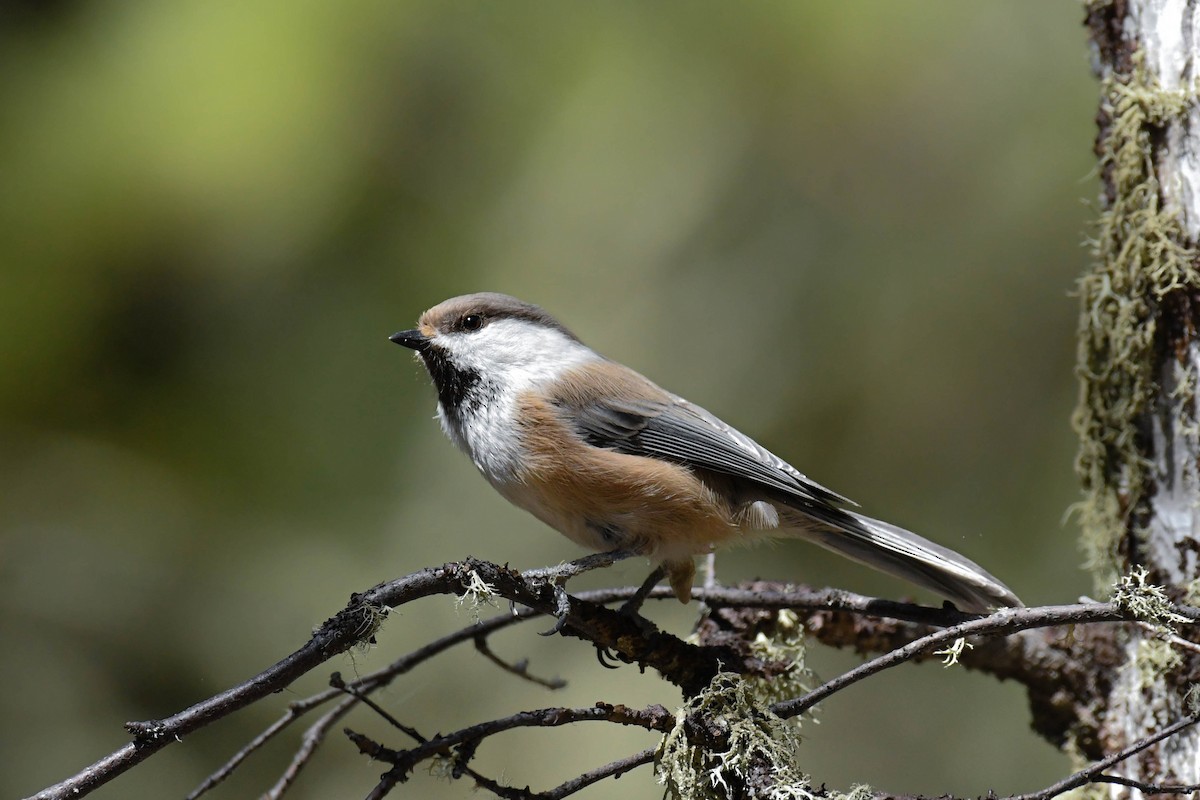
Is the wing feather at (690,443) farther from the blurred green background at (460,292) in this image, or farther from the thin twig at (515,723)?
the blurred green background at (460,292)

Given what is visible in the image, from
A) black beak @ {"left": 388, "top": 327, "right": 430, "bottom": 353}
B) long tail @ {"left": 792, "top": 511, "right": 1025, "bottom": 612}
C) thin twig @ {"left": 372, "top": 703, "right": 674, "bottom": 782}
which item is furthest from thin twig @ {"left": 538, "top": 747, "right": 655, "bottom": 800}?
black beak @ {"left": 388, "top": 327, "right": 430, "bottom": 353}

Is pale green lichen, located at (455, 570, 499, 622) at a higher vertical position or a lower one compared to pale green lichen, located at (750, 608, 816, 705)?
lower

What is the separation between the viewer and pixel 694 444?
240 centimetres

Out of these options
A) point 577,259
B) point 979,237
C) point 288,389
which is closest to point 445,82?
point 577,259

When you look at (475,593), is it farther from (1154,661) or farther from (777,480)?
(1154,661)

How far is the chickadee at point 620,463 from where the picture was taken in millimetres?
2250

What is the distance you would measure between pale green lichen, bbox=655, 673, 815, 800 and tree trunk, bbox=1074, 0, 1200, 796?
0.83 m

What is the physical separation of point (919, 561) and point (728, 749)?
666 millimetres

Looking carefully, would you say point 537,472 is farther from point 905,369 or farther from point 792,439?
point 905,369

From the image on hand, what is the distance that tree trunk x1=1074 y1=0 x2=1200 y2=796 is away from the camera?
2.02m

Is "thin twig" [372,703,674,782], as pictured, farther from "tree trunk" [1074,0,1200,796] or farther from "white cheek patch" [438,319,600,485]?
"tree trunk" [1074,0,1200,796]

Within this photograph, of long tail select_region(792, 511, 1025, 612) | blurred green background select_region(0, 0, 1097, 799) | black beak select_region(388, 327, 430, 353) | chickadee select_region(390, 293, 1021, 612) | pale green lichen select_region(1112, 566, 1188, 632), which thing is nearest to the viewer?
pale green lichen select_region(1112, 566, 1188, 632)

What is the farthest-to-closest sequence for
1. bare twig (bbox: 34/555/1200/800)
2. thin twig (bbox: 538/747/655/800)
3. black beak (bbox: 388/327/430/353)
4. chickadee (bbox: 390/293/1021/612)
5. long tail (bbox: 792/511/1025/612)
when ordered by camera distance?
1. black beak (bbox: 388/327/430/353)
2. chickadee (bbox: 390/293/1021/612)
3. long tail (bbox: 792/511/1025/612)
4. thin twig (bbox: 538/747/655/800)
5. bare twig (bbox: 34/555/1200/800)

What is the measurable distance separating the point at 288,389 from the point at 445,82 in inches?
49.3
